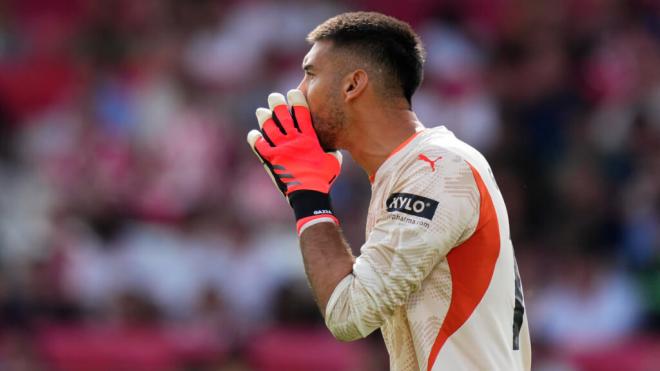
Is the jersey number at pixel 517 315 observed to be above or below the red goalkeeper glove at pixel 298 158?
below

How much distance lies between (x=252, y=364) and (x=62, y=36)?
210 inches

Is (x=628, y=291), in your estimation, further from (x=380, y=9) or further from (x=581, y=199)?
(x=380, y=9)

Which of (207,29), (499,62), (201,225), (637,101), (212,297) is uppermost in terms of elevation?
(207,29)

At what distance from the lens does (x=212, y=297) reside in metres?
9.38

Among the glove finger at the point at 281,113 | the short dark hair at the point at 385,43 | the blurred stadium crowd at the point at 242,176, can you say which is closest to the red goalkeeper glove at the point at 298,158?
the glove finger at the point at 281,113

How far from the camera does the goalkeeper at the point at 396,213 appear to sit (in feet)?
12.2

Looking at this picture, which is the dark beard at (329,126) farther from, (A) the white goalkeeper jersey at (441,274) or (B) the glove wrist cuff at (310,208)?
(A) the white goalkeeper jersey at (441,274)

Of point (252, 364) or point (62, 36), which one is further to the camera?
point (62, 36)

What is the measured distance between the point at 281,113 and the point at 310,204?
0.38m

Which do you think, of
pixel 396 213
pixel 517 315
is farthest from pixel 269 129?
pixel 517 315

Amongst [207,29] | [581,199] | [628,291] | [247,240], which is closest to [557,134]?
[581,199]

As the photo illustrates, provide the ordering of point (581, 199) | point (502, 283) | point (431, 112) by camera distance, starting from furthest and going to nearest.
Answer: point (431, 112) < point (581, 199) < point (502, 283)

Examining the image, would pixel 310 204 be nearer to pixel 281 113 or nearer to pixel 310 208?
pixel 310 208

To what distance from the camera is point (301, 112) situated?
13.5 ft
